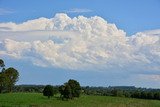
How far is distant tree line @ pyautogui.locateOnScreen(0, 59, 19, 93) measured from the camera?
97.6 metres

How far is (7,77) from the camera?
9988 cm

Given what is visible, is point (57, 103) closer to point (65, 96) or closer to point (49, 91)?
point (65, 96)

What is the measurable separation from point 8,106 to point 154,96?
6765cm

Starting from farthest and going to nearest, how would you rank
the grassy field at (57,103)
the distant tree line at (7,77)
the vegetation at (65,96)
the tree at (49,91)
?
the distant tree line at (7,77)
the tree at (49,91)
the vegetation at (65,96)
the grassy field at (57,103)

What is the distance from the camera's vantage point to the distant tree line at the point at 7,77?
97.6 m

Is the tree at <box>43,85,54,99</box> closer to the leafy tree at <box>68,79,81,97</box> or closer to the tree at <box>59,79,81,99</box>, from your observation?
the tree at <box>59,79,81,99</box>

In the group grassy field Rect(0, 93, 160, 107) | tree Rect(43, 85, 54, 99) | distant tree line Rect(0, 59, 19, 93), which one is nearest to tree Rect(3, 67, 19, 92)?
distant tree line Rect(0, 59, 19, 93)

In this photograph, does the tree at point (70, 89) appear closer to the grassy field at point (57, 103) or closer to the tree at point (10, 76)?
the grassy field at point (57, 103)

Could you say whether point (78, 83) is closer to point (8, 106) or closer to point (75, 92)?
point (75, 92)

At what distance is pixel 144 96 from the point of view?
109625mm

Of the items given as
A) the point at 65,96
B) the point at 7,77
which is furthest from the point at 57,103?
the point at 7,77

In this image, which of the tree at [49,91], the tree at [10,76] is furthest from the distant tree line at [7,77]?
the tree at [49,91]

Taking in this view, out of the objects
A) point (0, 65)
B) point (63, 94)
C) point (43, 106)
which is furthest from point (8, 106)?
point (0, 65)

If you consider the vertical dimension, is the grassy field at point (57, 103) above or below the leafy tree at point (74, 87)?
below
